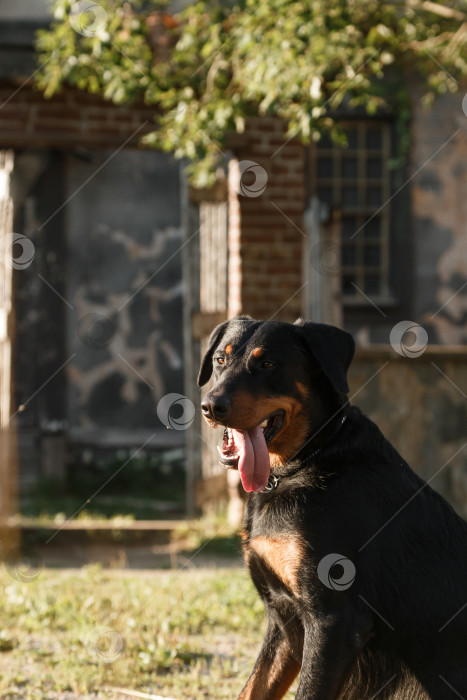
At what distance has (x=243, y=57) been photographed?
663 centimetres

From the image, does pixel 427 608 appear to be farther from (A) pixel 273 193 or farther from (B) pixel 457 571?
(A) pixel 273 193

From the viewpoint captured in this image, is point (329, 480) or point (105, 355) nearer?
point (329, 480)

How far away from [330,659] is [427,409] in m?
4.01

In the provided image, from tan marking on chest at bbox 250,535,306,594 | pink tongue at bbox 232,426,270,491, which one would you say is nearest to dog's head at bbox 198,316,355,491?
pink tongue at bbox 232,426,270,491

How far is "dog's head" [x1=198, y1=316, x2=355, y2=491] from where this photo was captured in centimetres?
303

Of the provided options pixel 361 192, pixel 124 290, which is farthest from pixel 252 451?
pixel 361 192

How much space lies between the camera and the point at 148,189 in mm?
11375

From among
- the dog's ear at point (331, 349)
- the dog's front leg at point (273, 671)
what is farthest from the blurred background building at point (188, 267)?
the dog's front leg at point (273, 671)

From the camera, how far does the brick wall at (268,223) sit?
24.1ft

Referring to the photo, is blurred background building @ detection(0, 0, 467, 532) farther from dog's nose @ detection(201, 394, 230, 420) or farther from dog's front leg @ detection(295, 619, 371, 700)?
dog's front leg @ detection(295, 619, 371, 700)

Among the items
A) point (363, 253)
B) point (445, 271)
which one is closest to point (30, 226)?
point (363, 253)

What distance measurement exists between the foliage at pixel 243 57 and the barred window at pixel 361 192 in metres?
5.21

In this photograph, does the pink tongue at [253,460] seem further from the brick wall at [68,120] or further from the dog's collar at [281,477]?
the brick wall at [68,120]

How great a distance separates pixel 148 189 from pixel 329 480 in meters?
8.79
